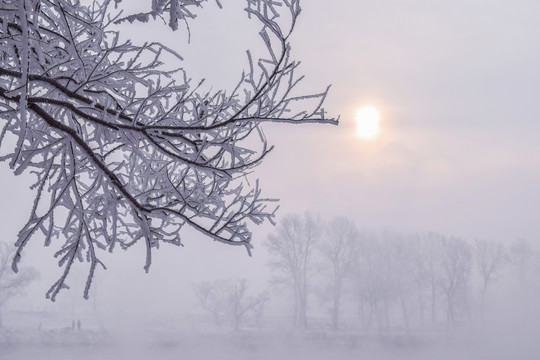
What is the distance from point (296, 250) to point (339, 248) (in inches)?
189

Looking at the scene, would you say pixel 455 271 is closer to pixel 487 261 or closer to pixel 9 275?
pixel 487 261

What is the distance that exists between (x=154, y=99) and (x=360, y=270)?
4662 centimetres

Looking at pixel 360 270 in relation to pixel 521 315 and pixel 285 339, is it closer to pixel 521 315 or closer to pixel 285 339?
pixel 285 339

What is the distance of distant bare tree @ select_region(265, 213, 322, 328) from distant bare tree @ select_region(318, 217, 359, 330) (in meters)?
1.26

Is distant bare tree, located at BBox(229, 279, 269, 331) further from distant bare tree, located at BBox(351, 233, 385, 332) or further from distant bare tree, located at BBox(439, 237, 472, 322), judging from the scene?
distant bare tree, located at BBox(439, 237, 472, 322)

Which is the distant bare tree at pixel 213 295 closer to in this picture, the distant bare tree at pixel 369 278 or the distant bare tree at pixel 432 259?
the distant bare tree at pixel 369 278

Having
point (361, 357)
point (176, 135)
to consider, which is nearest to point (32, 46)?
point (176, 135)

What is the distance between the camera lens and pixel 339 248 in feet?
149

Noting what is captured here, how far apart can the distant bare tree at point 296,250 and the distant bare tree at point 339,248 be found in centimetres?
126

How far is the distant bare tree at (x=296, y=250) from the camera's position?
44.8 meters

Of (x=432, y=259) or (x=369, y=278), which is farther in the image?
(x=432, y=259)

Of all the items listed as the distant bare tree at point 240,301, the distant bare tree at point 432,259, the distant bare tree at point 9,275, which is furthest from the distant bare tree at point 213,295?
the distant bare tree at point 432,259

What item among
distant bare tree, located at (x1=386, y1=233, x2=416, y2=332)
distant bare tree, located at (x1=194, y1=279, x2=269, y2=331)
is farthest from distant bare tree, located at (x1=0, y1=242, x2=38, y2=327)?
distant bare tree, located at (x1=386, y1=233, x2=416, y2=332)

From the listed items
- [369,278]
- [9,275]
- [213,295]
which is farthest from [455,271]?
[9,275]
